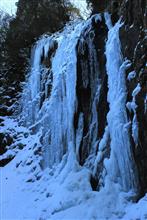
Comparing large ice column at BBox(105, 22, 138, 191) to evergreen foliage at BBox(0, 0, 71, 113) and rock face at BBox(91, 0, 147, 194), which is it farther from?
evergreen foliage at BBox(0, 0, 71, 113)

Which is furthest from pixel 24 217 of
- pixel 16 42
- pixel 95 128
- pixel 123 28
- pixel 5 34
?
pixel 5 34

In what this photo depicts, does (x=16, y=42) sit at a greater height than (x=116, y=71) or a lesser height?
greater

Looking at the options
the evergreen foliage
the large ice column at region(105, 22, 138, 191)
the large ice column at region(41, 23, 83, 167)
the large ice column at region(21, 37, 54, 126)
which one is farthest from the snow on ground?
the evergreen foliage

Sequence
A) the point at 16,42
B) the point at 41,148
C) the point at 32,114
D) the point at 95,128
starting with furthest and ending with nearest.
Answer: the point at 16,42 → the point at 32,114 → the point at 41,148 → the point at 95,128

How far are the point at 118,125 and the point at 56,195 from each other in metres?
2.39

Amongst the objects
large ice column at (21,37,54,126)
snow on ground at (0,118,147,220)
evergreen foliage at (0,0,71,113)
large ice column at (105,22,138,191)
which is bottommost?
snow on ground at (0,118,147,220)

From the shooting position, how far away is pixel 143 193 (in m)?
7.39

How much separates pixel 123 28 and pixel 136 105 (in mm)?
2110

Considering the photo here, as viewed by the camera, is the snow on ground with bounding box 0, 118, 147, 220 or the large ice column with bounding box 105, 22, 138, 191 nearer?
the snow on ground with bounding box 0, 118, 147, 220

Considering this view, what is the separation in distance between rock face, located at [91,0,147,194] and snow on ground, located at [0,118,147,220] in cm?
65

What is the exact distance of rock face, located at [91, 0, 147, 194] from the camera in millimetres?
7543

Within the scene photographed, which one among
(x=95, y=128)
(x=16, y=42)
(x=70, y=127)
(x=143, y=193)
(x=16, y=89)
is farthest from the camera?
(x=16, y=42)

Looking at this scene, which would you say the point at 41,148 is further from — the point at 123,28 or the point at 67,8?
the point at 67,8

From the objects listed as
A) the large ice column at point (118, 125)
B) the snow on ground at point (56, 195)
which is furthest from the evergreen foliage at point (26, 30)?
the large ice column at point (118, 125)
